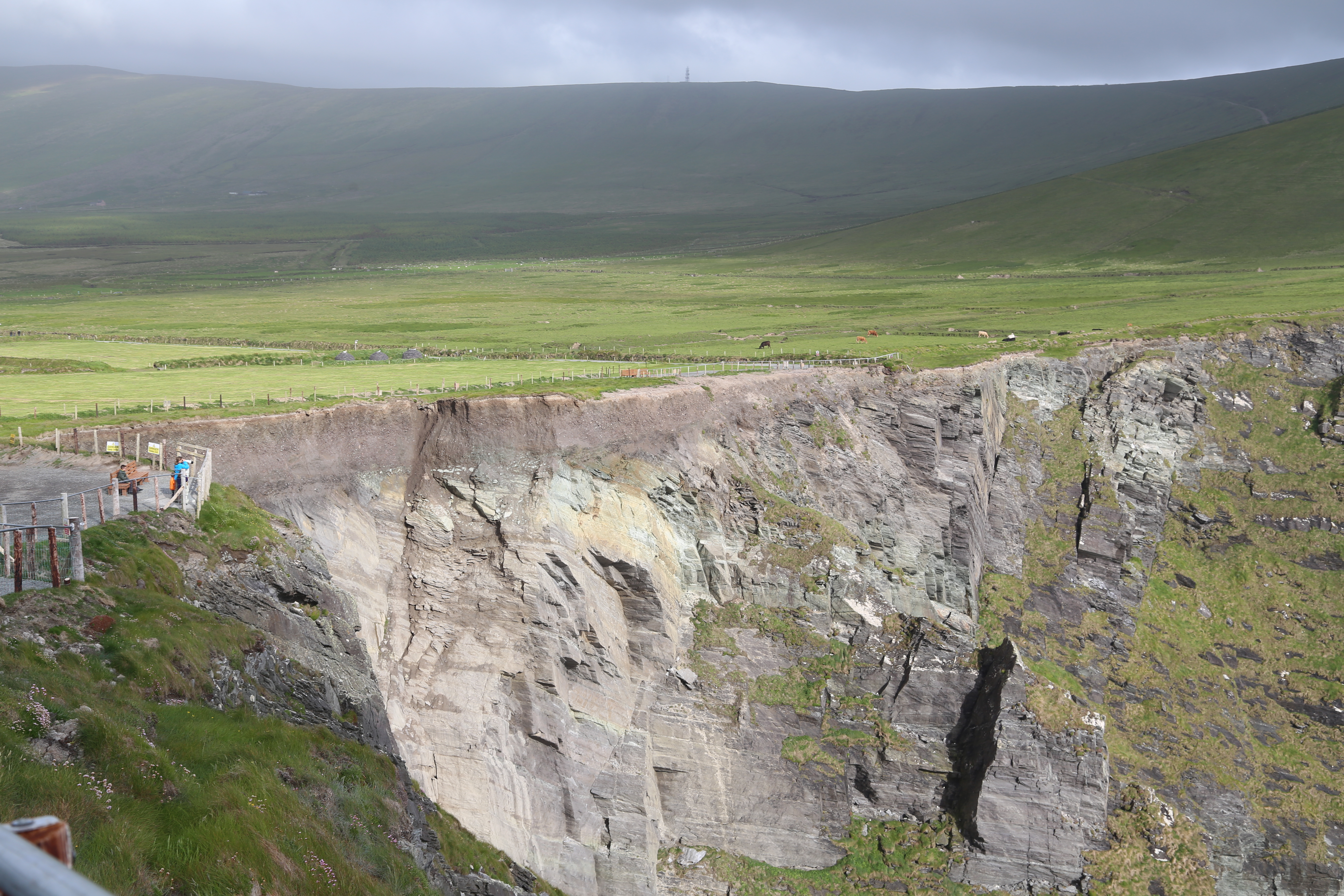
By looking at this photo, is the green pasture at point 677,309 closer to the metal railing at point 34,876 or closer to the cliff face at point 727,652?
the cliff face at point 727,652

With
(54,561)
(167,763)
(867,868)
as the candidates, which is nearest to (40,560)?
(54,561)

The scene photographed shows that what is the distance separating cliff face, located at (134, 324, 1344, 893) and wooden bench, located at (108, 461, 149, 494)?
11.9 ft

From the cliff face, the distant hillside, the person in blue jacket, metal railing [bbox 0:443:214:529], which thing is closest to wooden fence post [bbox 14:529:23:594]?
metal railing [bbox 0:443:214:529]

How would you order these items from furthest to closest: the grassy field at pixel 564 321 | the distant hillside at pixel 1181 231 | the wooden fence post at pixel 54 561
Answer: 1. the distant hillside at pixel 1181 231
2. the grassy field at pixel 564 321
3. the wooden fence post at pixel 54 561

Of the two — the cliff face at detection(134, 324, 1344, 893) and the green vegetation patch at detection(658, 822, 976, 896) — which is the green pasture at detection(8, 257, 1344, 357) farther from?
the green vegetation patch at detection(658, 822, 976, 896)

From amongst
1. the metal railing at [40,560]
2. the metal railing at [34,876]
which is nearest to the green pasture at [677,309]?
the metal railing at [40,560]

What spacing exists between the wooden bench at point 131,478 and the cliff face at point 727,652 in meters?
3.64

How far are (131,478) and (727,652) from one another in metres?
26.4

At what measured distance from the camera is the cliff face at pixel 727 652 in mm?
38344

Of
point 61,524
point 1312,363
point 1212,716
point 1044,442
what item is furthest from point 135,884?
point 1312,363

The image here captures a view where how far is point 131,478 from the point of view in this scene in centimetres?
3036

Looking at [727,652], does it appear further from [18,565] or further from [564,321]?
[564,321]

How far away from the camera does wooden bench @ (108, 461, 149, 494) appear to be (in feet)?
94.7

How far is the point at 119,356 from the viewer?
64.4 meters
